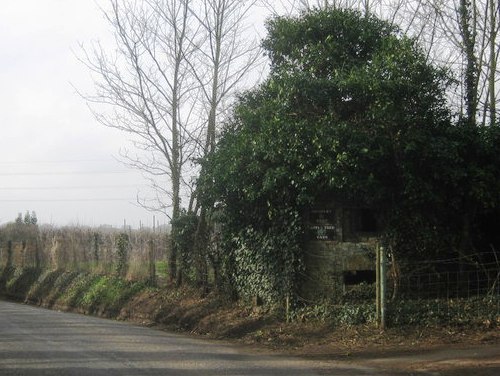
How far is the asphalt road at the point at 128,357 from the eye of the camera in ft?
32.3

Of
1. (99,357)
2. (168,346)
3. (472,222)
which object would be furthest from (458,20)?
(99,357)

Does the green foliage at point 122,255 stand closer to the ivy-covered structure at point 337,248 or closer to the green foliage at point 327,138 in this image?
the green foliage at point 327,138

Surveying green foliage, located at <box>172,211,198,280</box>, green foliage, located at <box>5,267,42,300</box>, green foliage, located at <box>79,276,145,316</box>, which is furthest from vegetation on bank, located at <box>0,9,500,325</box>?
green foliage, located at <box>5,267,42,300</box>

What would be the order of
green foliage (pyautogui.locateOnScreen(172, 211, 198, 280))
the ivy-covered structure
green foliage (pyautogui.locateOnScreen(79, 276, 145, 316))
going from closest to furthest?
the ivy-covered structure → green foliage (pyautogui.locateOnScreen(172, 211, 198, 280)) → green foliage (pyautogui.locateOnScreen(79, 276, 145, 316))

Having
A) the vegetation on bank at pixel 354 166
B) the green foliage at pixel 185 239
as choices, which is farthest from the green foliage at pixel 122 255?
the vegetation on bank at pixel 354 166

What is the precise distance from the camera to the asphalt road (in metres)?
9.85

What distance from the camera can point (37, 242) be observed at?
3241 centimetres

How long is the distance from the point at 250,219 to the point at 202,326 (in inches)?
118

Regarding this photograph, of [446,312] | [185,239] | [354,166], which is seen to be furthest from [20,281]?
[446,312]

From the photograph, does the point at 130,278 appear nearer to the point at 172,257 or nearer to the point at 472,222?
the point at 172,257

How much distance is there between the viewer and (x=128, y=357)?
36.1 ft

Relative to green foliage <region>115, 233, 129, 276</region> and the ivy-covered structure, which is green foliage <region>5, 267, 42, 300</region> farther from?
the ivy-covered structure

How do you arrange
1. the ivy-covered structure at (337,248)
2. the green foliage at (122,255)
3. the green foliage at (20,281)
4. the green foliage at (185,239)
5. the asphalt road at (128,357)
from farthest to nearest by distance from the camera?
the green foliage at (20,281) < the green foliage at (122,255) < the green foliage at (185,239) < the ivy-covered structure at (337,248) < the asphalt road at (128,357)

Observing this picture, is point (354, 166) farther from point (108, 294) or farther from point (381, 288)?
point (108, 294)
